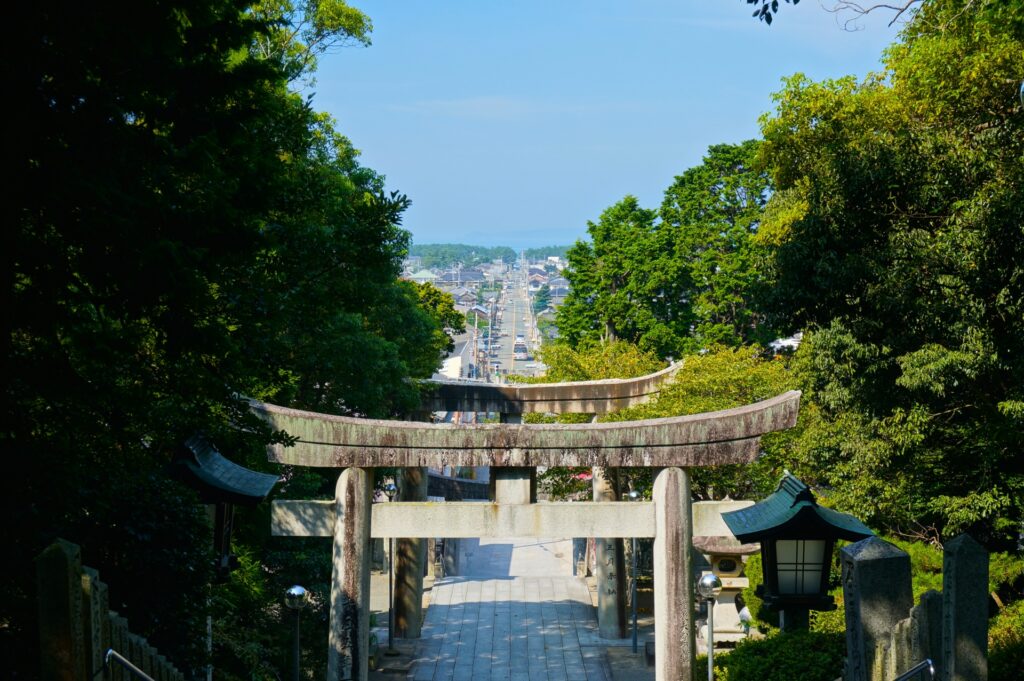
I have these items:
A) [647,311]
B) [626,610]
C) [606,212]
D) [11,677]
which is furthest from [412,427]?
[606,212]

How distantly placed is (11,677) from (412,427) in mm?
7782

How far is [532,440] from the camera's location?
14.3 m

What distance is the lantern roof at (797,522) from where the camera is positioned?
9469mm

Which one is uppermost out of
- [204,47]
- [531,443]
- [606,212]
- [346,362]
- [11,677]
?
[606,212]

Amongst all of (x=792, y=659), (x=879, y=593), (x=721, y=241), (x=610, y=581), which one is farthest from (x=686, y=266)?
(x=879, y=593)

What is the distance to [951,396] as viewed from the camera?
17.0 meters

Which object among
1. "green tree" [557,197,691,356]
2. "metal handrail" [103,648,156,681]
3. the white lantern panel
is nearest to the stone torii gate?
the white lantern panel

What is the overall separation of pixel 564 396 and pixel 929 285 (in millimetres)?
13049

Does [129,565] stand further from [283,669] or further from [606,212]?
→ [606,212]

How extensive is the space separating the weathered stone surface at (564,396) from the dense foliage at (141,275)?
15.1m

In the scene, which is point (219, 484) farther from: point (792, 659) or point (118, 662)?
point (792, 659)

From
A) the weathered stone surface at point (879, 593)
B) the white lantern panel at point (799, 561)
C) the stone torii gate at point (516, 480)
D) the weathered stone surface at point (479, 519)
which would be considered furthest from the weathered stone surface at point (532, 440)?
the weathered stone surface at point (879, 593)

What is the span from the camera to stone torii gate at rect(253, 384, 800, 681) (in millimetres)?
14359

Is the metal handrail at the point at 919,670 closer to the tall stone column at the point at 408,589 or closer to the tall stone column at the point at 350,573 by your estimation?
the tall stone column at the point at 350,573
